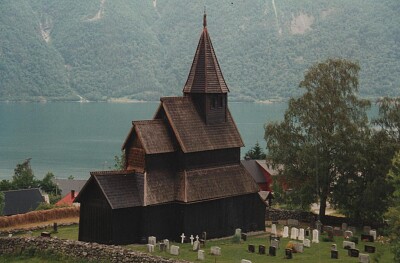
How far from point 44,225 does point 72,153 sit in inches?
4192

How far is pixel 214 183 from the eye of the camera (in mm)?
39281

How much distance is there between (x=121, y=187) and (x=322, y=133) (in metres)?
14.1

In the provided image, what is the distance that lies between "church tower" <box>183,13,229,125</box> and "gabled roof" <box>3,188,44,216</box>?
24.3m

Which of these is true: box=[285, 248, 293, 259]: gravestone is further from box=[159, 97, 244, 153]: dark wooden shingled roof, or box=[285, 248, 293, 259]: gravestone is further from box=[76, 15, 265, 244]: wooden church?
box=[159, 97, 244, 153]: dark wooden shingled roof

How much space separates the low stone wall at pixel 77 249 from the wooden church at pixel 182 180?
15.2 feet

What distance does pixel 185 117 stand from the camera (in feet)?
130

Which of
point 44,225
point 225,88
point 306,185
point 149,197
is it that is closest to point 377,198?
point 306,185

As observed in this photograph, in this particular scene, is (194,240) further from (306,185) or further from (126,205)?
(306,185)

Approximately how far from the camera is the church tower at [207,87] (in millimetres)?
40375

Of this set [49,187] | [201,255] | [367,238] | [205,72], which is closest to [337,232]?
[367,238]

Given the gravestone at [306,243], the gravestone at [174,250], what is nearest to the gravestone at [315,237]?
the gravestone at [306,243]

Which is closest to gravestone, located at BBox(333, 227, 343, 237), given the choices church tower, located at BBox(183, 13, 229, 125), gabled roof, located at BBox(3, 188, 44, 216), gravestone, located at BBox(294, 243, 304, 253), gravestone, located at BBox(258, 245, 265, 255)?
gravestone, located at BBox(294, 243, 304, 253)

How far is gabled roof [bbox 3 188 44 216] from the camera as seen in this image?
60562 mm

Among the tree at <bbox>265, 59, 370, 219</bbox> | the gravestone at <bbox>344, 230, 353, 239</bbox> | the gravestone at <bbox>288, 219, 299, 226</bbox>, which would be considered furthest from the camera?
the tree at <bbox>265, 59, 370, 219</bbox>
